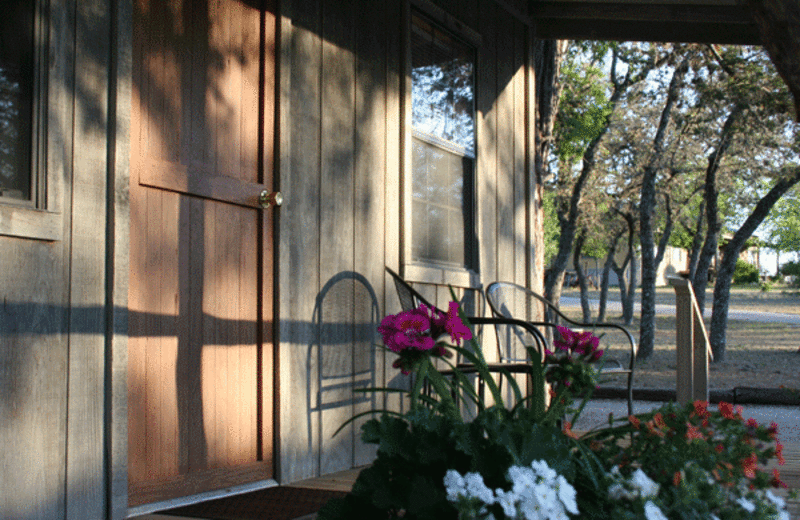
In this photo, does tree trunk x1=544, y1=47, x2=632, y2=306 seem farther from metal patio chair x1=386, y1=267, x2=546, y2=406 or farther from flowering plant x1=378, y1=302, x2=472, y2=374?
flowering plant x1=378, y1=302, x2=472, y2=374

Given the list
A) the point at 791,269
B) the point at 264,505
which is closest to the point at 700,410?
the point at 264,505

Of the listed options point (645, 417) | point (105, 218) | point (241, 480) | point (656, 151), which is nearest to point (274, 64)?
point (105, 218)

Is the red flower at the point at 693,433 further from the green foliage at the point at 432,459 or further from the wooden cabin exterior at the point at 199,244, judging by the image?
the wooden cabin exterior at the point at 199,244

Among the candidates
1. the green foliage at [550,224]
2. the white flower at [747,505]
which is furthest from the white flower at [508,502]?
the green foliage at [550,224]

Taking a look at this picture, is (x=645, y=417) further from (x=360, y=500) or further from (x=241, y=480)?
(x=241, y=480)

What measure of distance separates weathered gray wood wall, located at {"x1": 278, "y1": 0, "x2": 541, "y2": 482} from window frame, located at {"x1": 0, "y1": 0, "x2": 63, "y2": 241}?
961 millimetres

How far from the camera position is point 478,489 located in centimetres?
121

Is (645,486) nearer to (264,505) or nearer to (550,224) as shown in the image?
(264,505)

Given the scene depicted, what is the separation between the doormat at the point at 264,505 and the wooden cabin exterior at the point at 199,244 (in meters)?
0.08

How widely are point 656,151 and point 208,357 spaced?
11.4 metres

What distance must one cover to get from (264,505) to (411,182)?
178 cm

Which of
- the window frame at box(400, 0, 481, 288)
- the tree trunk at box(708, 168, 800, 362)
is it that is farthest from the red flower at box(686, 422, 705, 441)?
the tree trunk at box(708, 168, 800, 362)

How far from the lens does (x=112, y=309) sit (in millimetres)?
2268

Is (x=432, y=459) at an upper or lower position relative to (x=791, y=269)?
lower
